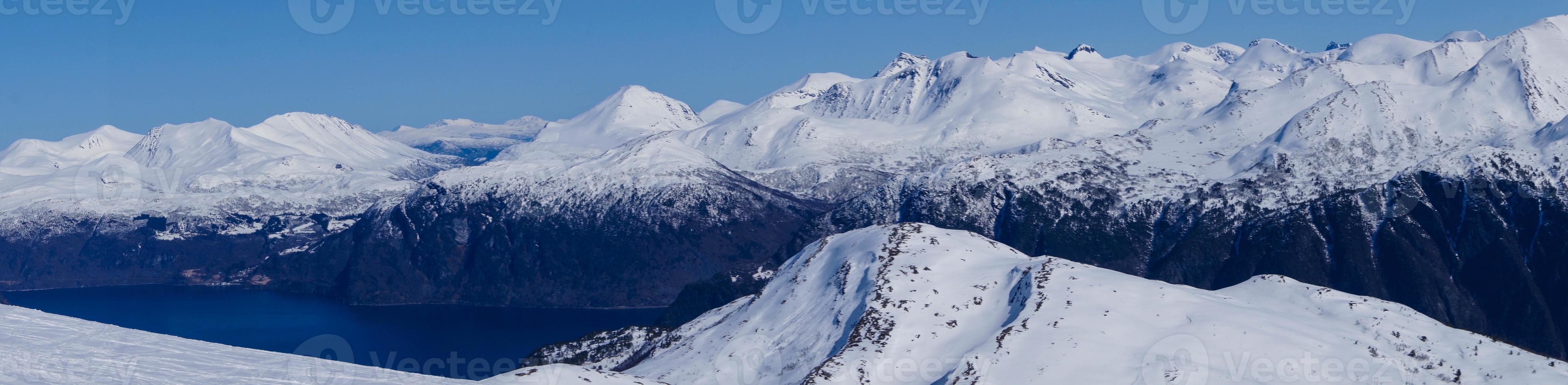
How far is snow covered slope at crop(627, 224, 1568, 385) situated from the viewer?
86.2 m

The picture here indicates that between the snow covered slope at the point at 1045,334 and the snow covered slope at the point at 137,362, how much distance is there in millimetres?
42212

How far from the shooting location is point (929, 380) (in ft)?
302

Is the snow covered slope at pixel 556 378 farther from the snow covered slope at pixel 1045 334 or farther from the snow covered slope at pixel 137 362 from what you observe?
the snow covered slope at pixel 1045 334

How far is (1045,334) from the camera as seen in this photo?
300 ft

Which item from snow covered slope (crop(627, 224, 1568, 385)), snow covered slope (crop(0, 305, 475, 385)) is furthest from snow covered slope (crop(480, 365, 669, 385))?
snow covered slope (crop(627, 224, 1568, 385))

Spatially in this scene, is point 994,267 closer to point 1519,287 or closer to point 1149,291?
point 1149,291

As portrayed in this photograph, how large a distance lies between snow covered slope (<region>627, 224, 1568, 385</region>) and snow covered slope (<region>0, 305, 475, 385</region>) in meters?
42.2

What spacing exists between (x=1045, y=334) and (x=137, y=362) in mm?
61340

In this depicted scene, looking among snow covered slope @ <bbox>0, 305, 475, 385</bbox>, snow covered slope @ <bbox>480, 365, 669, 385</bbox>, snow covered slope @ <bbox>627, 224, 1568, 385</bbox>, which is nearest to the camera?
snow covered slope @ <bbox>0, 305, 475, 385</bbox>

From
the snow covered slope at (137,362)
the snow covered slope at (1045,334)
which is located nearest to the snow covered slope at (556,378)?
the snow covered slope at (137,362)

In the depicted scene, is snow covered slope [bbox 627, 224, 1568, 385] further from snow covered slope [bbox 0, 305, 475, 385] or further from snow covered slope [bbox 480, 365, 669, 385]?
snow covered slope [bbox 0, 305, 475, 385]

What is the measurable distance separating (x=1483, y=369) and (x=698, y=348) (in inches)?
2508

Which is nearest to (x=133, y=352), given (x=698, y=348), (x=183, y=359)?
(x=183, y=359)

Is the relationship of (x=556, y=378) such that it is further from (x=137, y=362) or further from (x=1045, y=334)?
(x=1045, y=334)
